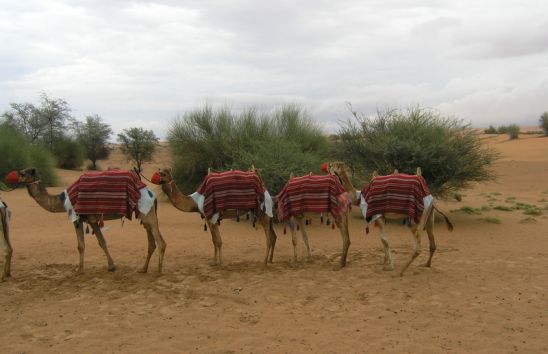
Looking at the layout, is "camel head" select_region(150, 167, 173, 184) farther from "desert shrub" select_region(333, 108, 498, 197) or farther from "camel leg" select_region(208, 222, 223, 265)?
"desert shrub" select_region(333, 108, 498, 197)

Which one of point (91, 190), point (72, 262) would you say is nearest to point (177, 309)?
point (91, 190)

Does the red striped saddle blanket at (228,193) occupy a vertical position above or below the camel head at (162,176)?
below

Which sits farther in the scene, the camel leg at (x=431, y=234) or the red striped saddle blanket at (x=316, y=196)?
the red striped saddle blanket at (x=316, y=196)

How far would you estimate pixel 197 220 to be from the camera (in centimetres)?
1483

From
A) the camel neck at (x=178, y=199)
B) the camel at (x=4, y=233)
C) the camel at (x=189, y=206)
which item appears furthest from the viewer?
the camel neck at (x=178, y=199)

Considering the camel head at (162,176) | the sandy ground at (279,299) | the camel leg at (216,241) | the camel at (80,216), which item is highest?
the camel head at (162,176)

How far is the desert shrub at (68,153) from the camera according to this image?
39.3 m

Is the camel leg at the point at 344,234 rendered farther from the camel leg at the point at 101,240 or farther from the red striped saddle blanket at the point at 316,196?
the camel leg at the point at 101,240

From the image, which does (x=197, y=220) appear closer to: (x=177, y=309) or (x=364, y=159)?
(x=364, y=159)

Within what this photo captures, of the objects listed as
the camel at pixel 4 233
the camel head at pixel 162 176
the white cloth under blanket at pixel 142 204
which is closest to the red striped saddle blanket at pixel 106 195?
the white cloth under blanket at pixel 142 204

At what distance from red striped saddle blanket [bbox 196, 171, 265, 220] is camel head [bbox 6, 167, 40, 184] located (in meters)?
2.66

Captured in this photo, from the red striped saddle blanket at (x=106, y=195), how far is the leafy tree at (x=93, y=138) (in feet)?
127

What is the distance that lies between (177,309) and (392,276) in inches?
135

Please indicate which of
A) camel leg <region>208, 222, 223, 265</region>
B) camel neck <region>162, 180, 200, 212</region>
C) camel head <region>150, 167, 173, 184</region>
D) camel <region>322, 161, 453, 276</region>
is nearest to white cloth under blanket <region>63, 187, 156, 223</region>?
camel head <region>150, 167, 173, 184</region>
